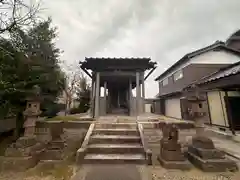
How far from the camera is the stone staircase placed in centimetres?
412

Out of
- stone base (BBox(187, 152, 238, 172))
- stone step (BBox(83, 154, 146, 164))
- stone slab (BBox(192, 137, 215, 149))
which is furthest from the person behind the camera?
stone step (BBox(83, 154, 146, 164))

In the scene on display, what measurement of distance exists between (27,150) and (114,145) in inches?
107

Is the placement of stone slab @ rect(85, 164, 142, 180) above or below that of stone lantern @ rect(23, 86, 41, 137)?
below

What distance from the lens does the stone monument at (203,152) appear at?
3604mm

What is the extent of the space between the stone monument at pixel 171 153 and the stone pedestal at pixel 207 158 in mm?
338

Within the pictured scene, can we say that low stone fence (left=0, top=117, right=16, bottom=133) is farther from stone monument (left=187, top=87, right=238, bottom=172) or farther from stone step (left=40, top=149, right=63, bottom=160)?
stone monument (left=187, top=87, right=238, bottom=172)

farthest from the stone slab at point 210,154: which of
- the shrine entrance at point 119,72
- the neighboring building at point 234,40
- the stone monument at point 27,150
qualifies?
the neighboring building at point 234,40

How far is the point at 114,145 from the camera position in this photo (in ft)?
16.1

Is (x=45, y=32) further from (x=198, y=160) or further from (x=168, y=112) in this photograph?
(x=168, y=112)

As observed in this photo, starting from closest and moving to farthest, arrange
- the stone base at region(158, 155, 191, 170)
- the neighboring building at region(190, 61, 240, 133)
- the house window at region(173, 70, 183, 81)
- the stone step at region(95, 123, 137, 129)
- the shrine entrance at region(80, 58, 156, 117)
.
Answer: the stone base at region(158, 155, 191, 170)
the stone step at region(95, 123, 137, 129)
the neighboring building at region(190, 61, 240, 133)
the shrine entrance at region(80, 58, 156, 117)
the house window at region(173, 70, 183, 81)

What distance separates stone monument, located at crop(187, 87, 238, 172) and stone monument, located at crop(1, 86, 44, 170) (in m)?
4.84

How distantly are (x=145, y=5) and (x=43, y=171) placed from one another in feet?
32.4

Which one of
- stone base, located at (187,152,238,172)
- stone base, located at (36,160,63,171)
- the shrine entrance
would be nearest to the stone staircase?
stone base, located at (36,160,63,171)

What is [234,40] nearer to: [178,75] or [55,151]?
[178,75]
